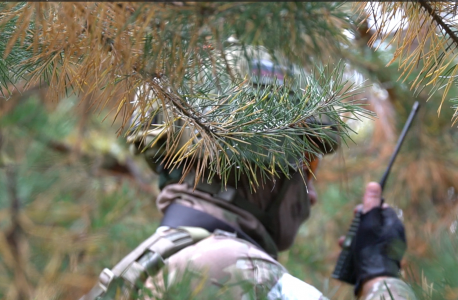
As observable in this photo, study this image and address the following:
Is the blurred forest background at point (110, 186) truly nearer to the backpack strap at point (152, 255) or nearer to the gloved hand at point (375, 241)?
the gloved hand at point (375, 241)

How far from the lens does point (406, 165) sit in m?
2.33

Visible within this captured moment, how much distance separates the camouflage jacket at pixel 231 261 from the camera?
885mm

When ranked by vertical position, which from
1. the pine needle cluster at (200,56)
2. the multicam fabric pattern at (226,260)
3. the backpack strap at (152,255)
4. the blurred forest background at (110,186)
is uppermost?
the pine needle cluster at (200,56)

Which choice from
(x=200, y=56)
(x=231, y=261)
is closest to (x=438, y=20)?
(x=200, y=56)

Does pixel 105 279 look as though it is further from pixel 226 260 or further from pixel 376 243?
pixel 376 243

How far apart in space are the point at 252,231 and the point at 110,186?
5.91 ft

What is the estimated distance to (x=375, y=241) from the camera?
131 cm

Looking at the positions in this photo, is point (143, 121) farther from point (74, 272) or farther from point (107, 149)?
point (107, 149)

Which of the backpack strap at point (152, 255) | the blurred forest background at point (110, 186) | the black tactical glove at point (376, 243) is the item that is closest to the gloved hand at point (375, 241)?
the black tactical glove at point (376, 243)

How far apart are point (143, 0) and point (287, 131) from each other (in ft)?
0.98

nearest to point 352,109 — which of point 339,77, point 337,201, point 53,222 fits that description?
point 339,77

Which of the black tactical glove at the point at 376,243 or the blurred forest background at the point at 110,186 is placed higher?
the black tactical glove at the point at 376,243

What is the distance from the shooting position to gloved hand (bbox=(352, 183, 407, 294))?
1277 mm

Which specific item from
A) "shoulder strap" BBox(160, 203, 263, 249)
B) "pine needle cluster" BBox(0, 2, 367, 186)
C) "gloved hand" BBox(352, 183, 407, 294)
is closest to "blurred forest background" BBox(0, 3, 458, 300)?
"gloved hand" BBox(352, 183, 407, 294)
